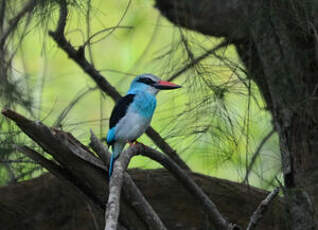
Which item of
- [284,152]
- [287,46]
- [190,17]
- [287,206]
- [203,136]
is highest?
[190,17]

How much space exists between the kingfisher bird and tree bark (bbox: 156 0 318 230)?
466mm

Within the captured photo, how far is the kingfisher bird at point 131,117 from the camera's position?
3.09 metres

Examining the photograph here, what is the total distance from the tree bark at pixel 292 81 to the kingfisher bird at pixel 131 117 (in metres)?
0.47

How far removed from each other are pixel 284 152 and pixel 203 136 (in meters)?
0.51

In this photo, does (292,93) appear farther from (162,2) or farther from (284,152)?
(162,2)

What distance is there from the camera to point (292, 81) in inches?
116

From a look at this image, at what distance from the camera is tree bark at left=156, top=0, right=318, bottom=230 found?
2.71 meters

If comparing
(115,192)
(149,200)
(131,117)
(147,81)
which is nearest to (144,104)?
(131,117)

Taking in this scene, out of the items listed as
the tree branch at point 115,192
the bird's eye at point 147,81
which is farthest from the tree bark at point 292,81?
the tree branch at point 115,192

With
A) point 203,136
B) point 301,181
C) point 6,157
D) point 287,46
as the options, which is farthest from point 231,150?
point 6,157

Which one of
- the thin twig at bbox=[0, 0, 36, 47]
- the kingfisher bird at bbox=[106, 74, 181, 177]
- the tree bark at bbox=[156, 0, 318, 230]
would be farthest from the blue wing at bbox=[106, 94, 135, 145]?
the thin twig at bbox=[0, 0, 36, 47]

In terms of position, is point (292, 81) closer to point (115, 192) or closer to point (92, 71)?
point (92, 71)

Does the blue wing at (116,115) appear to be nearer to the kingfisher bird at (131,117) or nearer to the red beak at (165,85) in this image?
the kingfisher bird at (131,117)

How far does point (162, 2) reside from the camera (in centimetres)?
366
